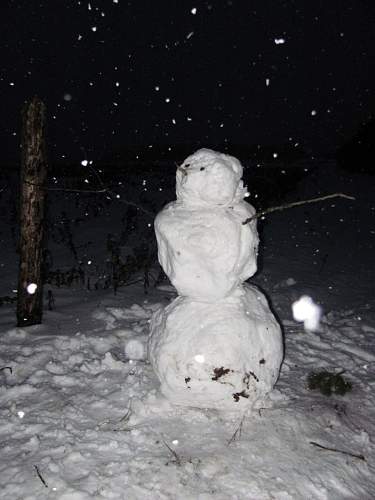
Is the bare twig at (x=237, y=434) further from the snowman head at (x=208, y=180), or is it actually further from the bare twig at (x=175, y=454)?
the snowman head at (x=208, y=180)

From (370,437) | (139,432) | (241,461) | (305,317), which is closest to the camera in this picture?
(241,461)

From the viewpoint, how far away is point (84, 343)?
12.8 ft

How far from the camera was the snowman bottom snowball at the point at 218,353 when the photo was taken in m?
2.72

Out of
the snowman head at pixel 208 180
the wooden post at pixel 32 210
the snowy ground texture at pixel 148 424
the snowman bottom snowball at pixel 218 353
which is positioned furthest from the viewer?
the wooden post at pixel 32 210

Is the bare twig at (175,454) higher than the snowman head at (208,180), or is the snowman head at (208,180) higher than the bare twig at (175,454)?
the snowman head at (208,180)

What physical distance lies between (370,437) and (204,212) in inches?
82.1

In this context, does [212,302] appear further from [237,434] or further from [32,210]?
[32,210]

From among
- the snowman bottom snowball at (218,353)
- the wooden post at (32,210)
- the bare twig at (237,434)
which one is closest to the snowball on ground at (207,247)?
the snowman bottom snowball at (218,353)

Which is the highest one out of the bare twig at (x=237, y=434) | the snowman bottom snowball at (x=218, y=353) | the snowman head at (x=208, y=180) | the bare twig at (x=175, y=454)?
the snowman head at (x=208, y=180)

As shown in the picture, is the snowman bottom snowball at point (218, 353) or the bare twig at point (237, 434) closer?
the bare twig at point (237, 434)

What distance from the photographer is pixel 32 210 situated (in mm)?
4047

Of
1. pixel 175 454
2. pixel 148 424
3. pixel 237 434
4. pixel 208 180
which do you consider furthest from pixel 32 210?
pixel 237 434

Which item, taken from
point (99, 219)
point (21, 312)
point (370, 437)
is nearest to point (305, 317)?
point (370, 437)

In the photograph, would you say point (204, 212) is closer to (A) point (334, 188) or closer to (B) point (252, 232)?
(B) point (252, 232)
